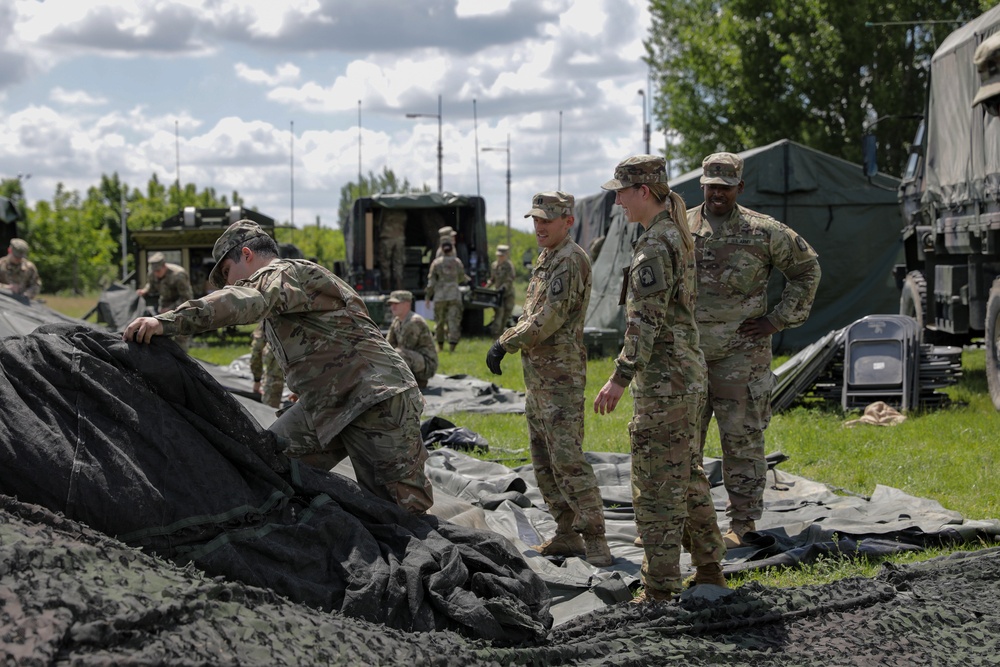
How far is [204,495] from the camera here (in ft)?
12.8

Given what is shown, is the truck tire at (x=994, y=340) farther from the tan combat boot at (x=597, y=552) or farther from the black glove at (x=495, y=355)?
the black glove at (x=495, y=355)

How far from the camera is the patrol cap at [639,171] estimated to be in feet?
14.6

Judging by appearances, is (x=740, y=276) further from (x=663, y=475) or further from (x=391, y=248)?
(x=391, y=248)

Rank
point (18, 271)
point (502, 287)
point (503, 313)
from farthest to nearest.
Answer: point (502, 287), point (503, 313), point (18, 271)

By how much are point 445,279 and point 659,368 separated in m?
12.7

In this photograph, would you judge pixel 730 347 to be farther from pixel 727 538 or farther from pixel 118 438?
pixel 118 438

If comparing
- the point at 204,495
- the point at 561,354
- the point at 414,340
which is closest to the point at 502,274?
the point at 414,340

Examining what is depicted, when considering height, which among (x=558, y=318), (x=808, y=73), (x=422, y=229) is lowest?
(x=558, y=318)

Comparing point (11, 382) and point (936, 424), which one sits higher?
point (11, 382)

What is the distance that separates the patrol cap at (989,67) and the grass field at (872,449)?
262 centimetres

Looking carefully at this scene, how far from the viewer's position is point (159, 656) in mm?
2830

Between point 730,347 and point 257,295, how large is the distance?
2.67 metres

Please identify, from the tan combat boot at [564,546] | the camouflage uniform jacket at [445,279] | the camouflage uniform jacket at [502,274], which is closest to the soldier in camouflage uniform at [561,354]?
the tan combat boot at [564,546]

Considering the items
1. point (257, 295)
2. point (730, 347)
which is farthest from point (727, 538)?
point (257, 295)
